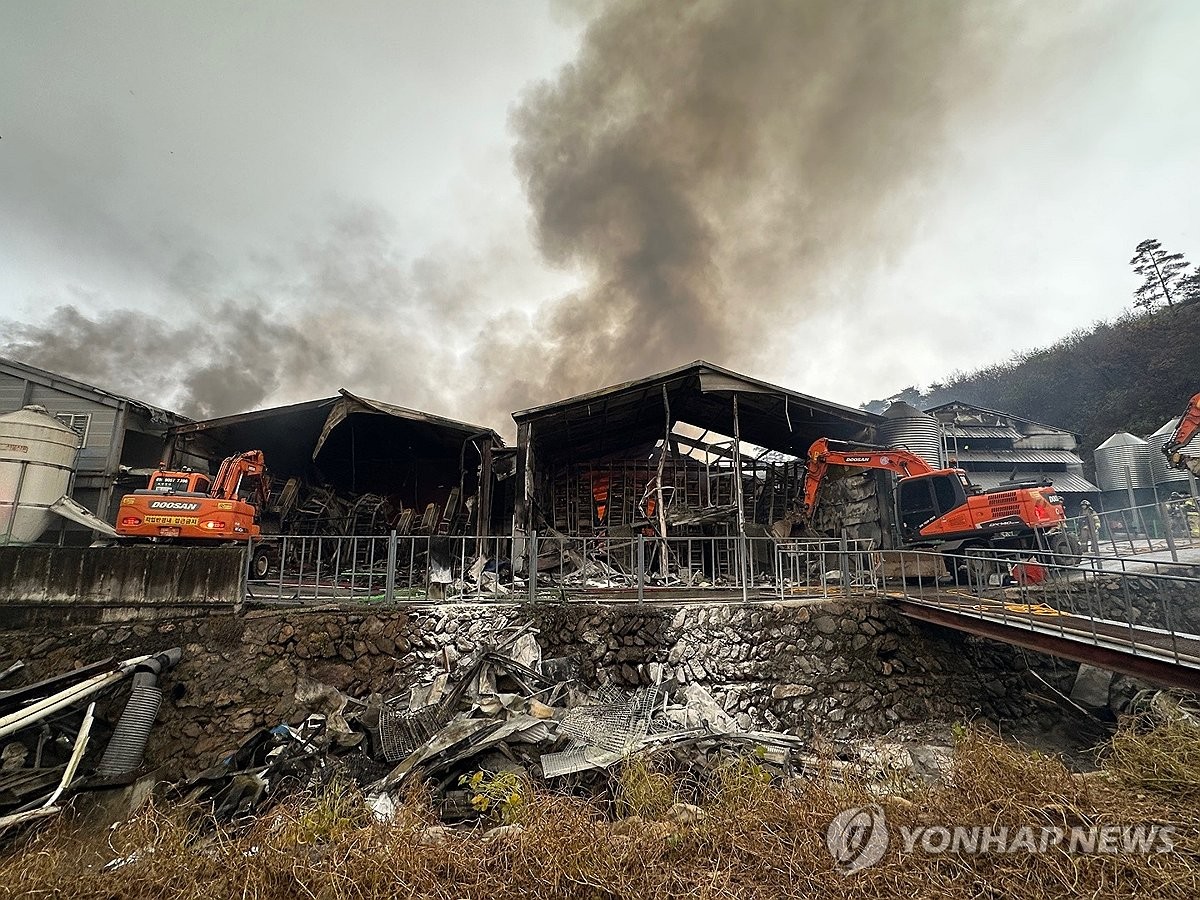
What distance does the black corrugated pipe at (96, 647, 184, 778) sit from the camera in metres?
6.32

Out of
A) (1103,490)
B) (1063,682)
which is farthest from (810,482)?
(1103,490)

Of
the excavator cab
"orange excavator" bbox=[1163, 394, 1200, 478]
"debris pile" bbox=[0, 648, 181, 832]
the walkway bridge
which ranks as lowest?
"debris pile" bbox=[0, 648, 181, 832]

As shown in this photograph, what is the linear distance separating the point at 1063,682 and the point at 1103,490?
948 inches

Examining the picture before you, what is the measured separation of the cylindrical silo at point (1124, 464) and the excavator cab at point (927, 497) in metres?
21.5

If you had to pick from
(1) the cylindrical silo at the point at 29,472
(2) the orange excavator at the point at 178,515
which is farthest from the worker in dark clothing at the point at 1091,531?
(1) the cylindrical silo at the point at 29,472

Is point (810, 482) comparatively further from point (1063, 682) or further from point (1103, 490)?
point (1103, 490)

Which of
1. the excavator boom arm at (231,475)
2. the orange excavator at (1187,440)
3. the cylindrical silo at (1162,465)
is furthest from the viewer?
the cylindrical silo at (1162,465)

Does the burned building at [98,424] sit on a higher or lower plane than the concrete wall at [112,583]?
higher

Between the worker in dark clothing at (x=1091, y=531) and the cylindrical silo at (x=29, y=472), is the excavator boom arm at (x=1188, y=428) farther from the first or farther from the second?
the cylindrical silo at (x=29, y=472)

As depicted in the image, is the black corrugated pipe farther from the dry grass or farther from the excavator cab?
the excavator cab

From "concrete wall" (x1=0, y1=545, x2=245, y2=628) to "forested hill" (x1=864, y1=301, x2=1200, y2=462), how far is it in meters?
41.2

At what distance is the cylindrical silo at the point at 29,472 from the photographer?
966 cm

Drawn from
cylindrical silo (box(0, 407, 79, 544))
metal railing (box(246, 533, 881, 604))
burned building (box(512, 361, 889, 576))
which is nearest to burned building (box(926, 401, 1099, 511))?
burned building (box(512, 361, 889, 576))

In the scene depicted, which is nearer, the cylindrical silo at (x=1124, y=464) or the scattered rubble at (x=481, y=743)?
the scattered rubble at (x=481, y=743)
